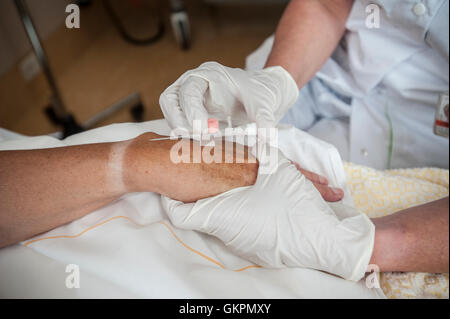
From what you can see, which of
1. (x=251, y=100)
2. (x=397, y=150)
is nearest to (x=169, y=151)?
(x=251, y=100)

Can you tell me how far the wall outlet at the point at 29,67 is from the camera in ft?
5.53

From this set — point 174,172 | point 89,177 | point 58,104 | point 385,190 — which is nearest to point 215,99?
point 174,172

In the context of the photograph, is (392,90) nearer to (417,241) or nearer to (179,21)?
(417,241)

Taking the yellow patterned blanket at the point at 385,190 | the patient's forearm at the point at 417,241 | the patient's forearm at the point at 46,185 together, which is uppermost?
the patient's forearm at the point at 46,185

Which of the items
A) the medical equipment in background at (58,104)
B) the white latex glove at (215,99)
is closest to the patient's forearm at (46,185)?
the white latex glove at (215,99)

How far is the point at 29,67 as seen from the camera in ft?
5.65

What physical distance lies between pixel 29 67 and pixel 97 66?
0.58m

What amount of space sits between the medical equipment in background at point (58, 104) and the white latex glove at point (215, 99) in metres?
0.56

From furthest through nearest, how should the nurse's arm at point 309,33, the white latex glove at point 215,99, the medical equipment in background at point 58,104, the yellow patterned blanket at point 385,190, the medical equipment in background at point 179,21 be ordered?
the medical equipment in background at point 179,21 → the medical equipment in background at point 58,104 → the nurse's arm at point 309,33 → the yellow patterned blanket at point 385,190 → the white latex glove at point 215,99

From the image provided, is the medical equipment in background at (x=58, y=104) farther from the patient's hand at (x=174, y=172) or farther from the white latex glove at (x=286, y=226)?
the white latex glove at (x=286, y=226)

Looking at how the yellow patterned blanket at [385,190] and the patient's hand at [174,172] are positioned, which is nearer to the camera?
the patient's hand at [174,172]

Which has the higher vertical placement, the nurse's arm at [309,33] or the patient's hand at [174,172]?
the nurse's arm at [309,33]

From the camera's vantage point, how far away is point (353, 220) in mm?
667
